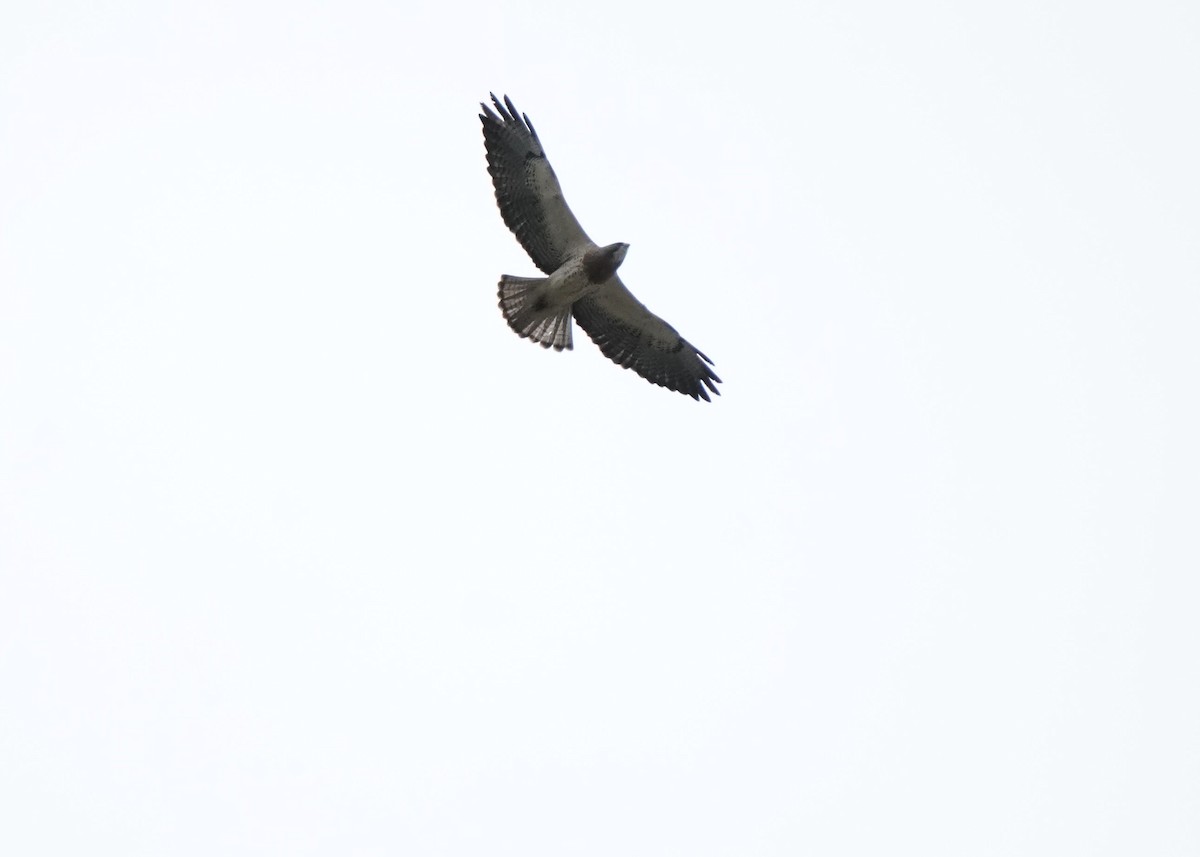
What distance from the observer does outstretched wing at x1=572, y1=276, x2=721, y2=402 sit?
16531mm

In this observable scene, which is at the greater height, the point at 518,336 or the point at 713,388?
the point at 713,388

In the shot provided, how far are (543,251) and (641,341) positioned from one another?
1462mm

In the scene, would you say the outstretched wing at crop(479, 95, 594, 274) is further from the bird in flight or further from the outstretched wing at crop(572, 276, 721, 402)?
the outstretched wing at crop(572, 276, 721, 402)

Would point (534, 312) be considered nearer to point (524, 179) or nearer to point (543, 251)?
point (543, 251)

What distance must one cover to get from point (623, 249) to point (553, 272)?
0.84 m

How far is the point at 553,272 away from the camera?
1622cm

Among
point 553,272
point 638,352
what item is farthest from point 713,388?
point 553,272

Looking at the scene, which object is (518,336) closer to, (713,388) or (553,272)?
(553,272)

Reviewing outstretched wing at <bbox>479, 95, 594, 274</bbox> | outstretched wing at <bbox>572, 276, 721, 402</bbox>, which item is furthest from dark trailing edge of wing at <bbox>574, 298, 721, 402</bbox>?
outstretched wing at <bbox>479, 95, 594, 274</bbox>

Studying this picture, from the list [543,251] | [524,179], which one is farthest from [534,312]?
[524,179]

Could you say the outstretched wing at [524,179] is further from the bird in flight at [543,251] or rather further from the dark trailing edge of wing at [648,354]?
the dark trailing edge of wing at [648,354]

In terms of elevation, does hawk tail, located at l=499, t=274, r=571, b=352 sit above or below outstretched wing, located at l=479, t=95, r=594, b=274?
below

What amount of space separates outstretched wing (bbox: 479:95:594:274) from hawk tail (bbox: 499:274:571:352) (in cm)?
48

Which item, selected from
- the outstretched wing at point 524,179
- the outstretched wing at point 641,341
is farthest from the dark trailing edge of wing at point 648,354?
the outstretched wing at point 524,179
